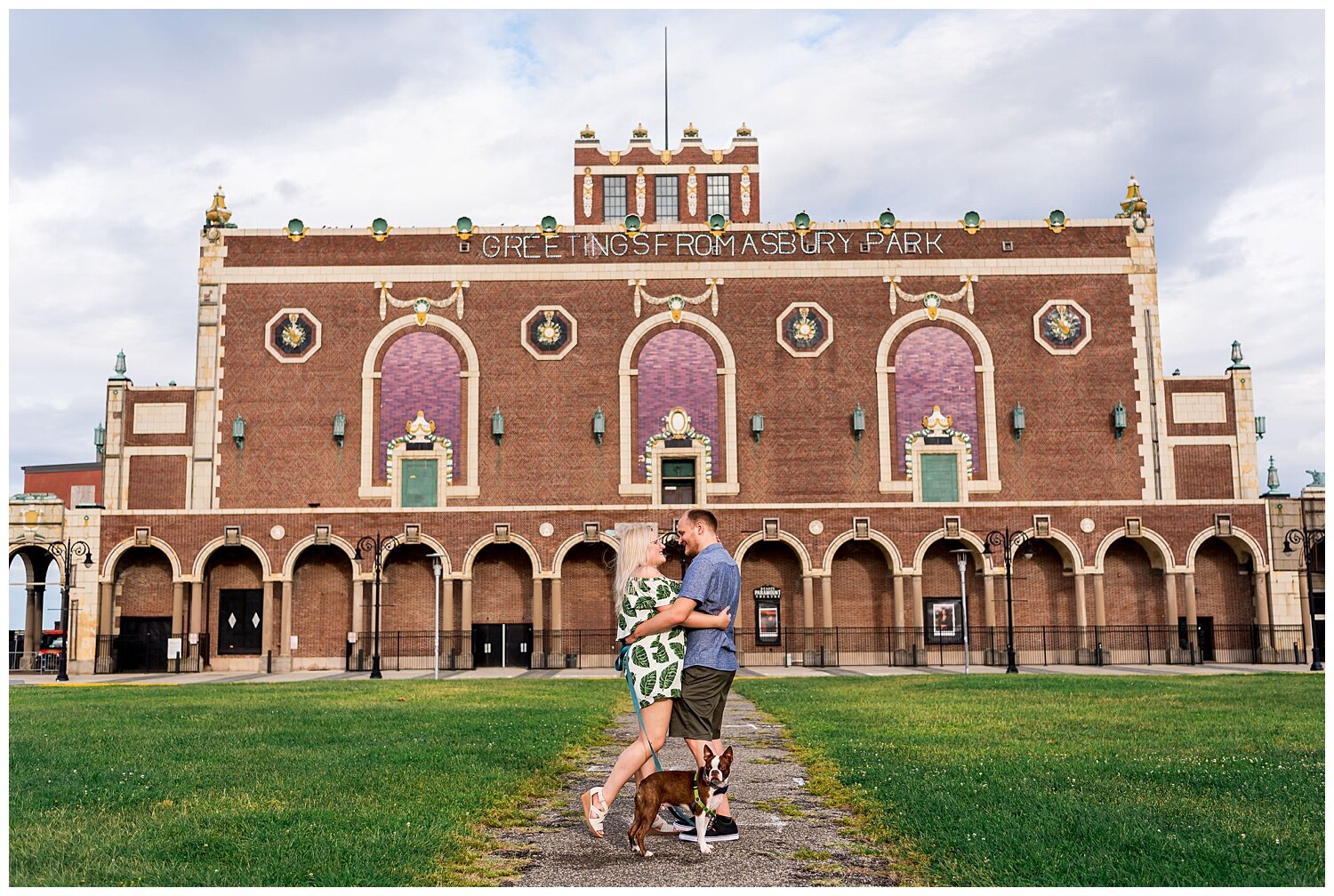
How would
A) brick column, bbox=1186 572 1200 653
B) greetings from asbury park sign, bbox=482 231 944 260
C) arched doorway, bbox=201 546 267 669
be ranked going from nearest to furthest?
brick column, bbox=1186 572 1200 653 < arched doorway, bbox=201 546 267 669 < greetings from asbury park sign, bbox=482 231 944 260

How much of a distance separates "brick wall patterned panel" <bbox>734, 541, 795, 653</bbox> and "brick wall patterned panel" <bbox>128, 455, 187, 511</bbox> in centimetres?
2259

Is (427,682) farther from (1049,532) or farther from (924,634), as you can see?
(1049,532)

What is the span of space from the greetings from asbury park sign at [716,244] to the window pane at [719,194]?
12.9 feet

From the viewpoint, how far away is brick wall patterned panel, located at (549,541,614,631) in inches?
1793

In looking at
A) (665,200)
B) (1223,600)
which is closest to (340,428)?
(665,200)

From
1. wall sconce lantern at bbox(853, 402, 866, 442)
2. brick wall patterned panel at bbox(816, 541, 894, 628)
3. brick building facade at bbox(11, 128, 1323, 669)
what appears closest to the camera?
brick building facade at bbox(11, 128, 1323, 669)

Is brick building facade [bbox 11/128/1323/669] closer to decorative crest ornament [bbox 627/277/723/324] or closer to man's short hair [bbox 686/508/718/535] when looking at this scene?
decorative crest ornament [bbox 627/277/723/324]

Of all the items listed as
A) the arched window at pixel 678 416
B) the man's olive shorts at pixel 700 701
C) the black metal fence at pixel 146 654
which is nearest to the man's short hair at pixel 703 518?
the man's olive shorts at pixel 700 701

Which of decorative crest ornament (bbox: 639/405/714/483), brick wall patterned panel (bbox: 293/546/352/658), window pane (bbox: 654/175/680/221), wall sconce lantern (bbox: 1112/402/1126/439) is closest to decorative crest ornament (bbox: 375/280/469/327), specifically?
decorative crest ornament (bbox: 639/405/714/483)

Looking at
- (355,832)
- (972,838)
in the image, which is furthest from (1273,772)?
(355,832)

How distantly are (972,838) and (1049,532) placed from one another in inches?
1475

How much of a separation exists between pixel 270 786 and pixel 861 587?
3631cm

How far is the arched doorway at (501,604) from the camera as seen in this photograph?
1793 inches

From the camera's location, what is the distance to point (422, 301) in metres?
48.8
